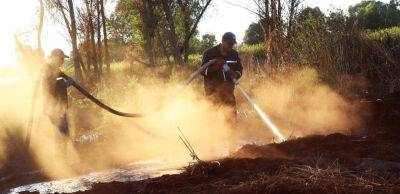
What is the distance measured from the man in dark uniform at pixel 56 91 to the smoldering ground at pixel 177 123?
0.66 ft

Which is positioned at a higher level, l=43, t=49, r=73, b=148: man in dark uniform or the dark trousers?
l=43, t=49, r=73, b=148: man in dark uniform

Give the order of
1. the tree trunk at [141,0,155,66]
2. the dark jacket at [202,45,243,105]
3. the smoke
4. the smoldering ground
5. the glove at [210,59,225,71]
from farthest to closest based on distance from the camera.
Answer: the tree trunk at [141,0,155,66] → the smoke → the smoldering ground → the dark jacket at [202,45,243,105] → the glove at [210,59,225,71]

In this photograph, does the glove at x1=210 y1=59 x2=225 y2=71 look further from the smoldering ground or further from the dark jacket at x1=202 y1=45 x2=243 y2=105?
the smoldering ground

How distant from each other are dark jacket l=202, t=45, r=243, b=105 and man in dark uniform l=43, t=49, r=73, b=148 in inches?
91.7

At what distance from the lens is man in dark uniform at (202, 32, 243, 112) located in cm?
887

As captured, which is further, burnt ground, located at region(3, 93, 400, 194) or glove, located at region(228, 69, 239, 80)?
glove, located at region(228, 69, 239, 80)

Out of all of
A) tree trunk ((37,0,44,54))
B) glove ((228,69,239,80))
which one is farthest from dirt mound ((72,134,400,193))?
tree trunk ((37,0,44,54))

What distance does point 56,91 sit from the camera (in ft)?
29.3

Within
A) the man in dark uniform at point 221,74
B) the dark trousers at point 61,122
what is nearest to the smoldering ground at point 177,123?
the dark trousers at point 61,122

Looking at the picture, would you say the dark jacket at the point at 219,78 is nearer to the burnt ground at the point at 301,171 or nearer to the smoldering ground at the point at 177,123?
the smoldering ground at the point at 177,123

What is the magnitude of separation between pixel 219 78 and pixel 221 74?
9 cm

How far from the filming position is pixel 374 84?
560 inches

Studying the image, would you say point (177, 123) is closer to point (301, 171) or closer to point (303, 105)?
point (303, 105)

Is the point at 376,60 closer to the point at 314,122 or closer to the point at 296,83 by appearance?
the point at 296,83
